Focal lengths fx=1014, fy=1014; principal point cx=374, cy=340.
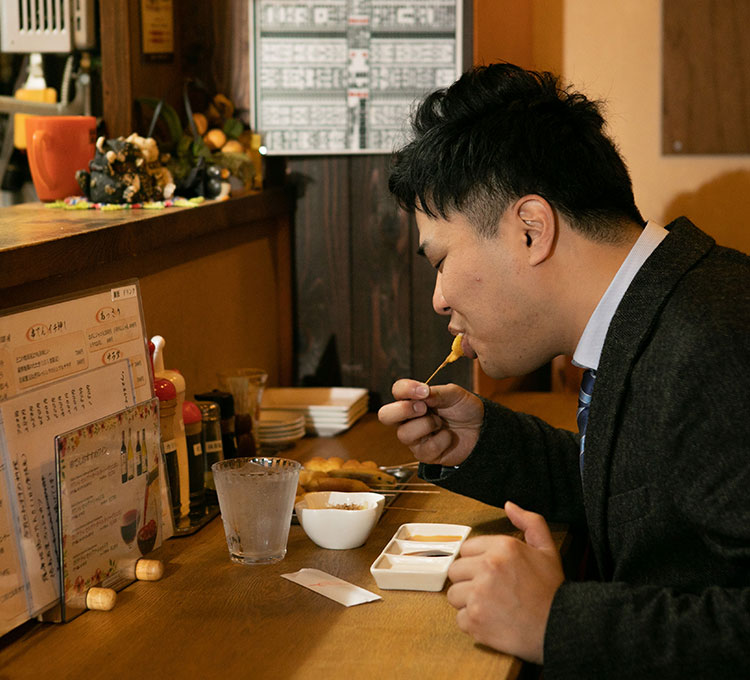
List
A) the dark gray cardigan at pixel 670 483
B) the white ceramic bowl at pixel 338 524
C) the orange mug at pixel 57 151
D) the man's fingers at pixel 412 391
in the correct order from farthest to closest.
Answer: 1. the orange mug at pixel 57 151
2. the man's fingers at pixel 412 391
3. the white ceramic bowl at pixel 338 524
4. the dark gray cardigan at pixel 670 483

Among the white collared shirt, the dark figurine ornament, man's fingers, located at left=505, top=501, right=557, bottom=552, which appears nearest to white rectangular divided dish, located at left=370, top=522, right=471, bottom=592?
man's fingers, located at left=505, top=501, right=557, bottom=552

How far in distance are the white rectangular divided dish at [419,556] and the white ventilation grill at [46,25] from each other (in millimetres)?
1346

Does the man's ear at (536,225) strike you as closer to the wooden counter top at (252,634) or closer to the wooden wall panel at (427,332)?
the wooden counter top at (252,634)

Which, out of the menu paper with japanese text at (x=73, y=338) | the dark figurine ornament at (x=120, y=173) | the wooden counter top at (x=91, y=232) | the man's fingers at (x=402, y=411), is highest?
the dark figurine ornament at (x=120, y=173)

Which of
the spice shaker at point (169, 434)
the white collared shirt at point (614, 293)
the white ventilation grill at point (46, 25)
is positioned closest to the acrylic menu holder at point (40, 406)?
the spice shaker at point (169, 434)

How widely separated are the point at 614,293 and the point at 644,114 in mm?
1475

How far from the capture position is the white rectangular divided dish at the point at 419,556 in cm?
131

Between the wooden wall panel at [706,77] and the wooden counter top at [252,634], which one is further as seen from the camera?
the wooden wall panel at [706,77]

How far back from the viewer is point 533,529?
1265mm

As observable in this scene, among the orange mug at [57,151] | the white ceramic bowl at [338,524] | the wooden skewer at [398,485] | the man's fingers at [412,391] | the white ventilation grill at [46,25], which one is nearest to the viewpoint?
the white ceramic bowl at [338,524]

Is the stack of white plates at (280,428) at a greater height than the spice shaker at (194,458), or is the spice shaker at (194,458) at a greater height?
the spice shaker at (194,458)

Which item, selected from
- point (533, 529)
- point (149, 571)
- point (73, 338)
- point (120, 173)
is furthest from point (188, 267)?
point (533, 529)

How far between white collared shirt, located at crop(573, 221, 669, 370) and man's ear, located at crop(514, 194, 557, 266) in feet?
0.31

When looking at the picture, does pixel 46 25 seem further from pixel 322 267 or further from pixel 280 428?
pixel 280 428
